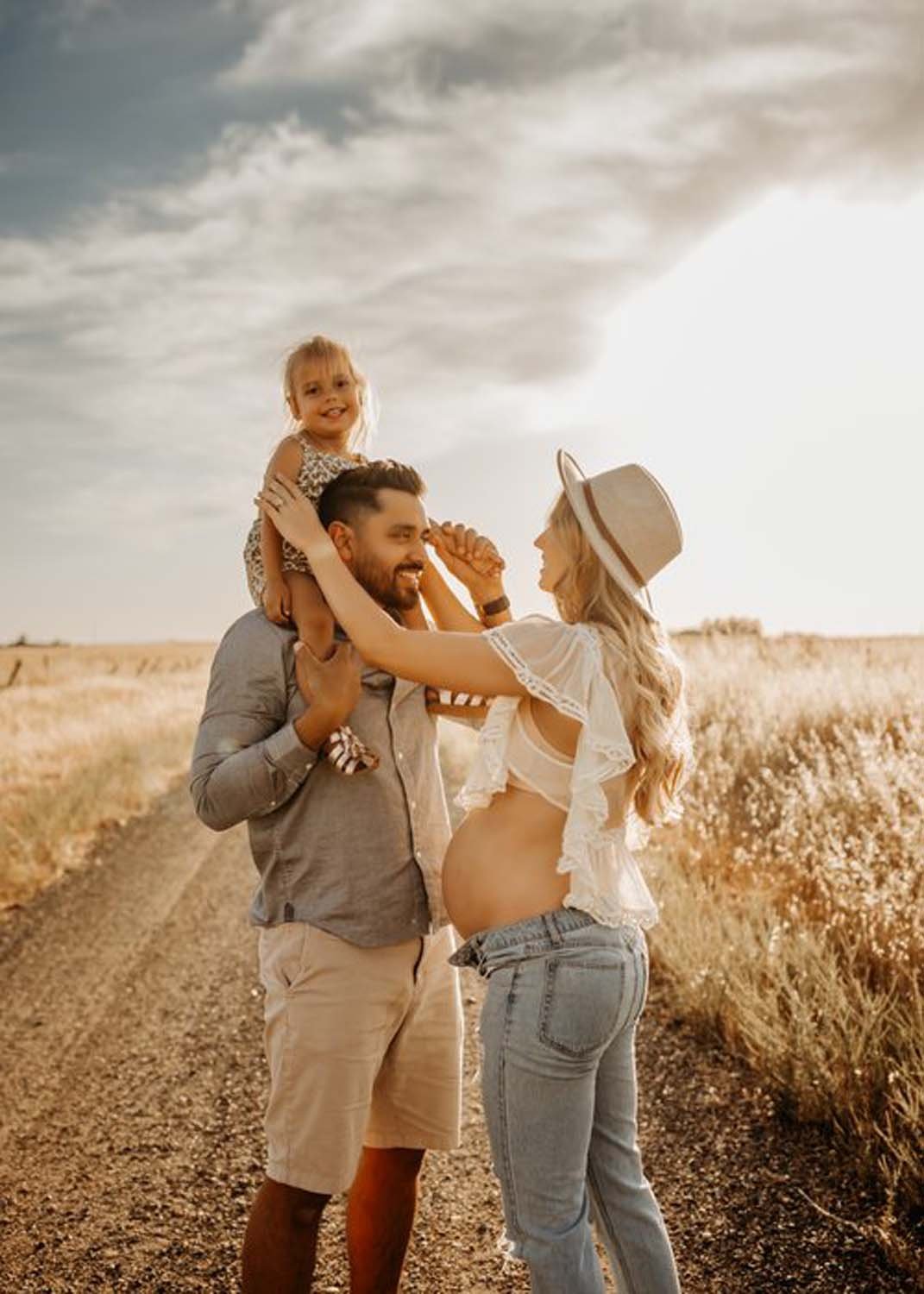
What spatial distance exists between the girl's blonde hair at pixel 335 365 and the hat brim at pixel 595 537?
1.71m

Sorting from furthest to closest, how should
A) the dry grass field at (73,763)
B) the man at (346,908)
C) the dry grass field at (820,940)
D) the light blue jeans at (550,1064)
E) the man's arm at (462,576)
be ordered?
the dry grass field at (73,763), the dry grass field at (820,940), the man's arm at (462,576), the man at (346,908), the light blue jeans at (550,1064)

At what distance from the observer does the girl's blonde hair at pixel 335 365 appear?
4102 millimetres

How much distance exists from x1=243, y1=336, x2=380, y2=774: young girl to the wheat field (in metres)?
2.42

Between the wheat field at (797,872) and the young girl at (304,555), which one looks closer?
the young girl at (304,555)

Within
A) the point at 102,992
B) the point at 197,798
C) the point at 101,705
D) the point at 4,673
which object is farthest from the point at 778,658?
the point at 4,673

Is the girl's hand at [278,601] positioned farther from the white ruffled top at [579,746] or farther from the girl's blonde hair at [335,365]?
the girl's blonde hair at [335,365]

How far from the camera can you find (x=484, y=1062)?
2.30 meters

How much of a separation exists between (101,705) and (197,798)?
25354 millimetres

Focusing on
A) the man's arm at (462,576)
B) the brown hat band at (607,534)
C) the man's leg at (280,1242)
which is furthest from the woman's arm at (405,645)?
the man's leg at (280,1242)

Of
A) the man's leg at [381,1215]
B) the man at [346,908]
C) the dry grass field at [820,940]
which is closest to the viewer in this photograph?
the man at [346,908]

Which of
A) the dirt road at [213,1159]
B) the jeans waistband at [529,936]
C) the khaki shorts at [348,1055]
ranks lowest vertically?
the dirt road at [213,1159]

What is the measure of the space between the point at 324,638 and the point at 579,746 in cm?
80

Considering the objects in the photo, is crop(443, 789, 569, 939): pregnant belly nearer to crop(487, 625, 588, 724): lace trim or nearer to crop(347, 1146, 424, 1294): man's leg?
crop(487, 625, 588, 724): lace trim

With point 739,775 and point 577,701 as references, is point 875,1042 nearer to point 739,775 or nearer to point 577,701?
point 577,701
